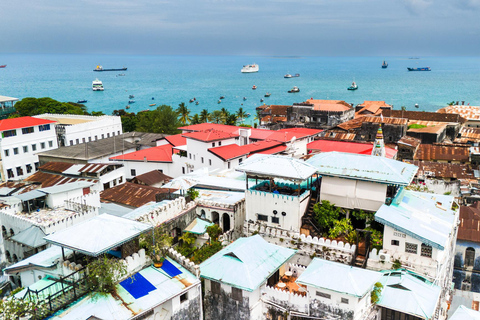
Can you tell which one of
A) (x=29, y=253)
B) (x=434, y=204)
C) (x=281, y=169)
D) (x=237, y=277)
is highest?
(x=281, y=169)

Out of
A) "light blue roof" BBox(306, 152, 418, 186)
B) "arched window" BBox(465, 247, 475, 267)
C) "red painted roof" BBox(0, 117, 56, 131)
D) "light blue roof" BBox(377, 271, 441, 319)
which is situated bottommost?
"arched window" BBox(465, 247, 475, 267)

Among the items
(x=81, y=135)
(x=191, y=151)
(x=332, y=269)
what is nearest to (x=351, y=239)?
(x=332, y=269)

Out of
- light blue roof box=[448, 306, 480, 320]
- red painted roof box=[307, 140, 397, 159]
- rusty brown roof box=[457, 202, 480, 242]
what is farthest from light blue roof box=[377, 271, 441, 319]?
red painted roof box=[307, 140, 397, 159]

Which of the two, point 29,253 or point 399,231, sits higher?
point 399,231

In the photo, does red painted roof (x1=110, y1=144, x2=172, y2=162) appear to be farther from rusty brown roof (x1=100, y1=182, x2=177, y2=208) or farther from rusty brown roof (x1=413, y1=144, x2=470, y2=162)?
rusty brown roof (x1=413, y1=144, x2=470, y2=162)

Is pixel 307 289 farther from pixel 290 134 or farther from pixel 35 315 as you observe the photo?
pixel 290 134

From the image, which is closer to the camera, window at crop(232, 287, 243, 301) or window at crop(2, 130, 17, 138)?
window at crop(232, 287, 243, 301)

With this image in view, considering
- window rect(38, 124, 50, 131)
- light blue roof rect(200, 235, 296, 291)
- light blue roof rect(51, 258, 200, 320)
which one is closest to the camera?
light blue roof rect(51, 258, 200, 320)

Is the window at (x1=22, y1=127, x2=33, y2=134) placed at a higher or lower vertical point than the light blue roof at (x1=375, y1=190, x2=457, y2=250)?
higher
